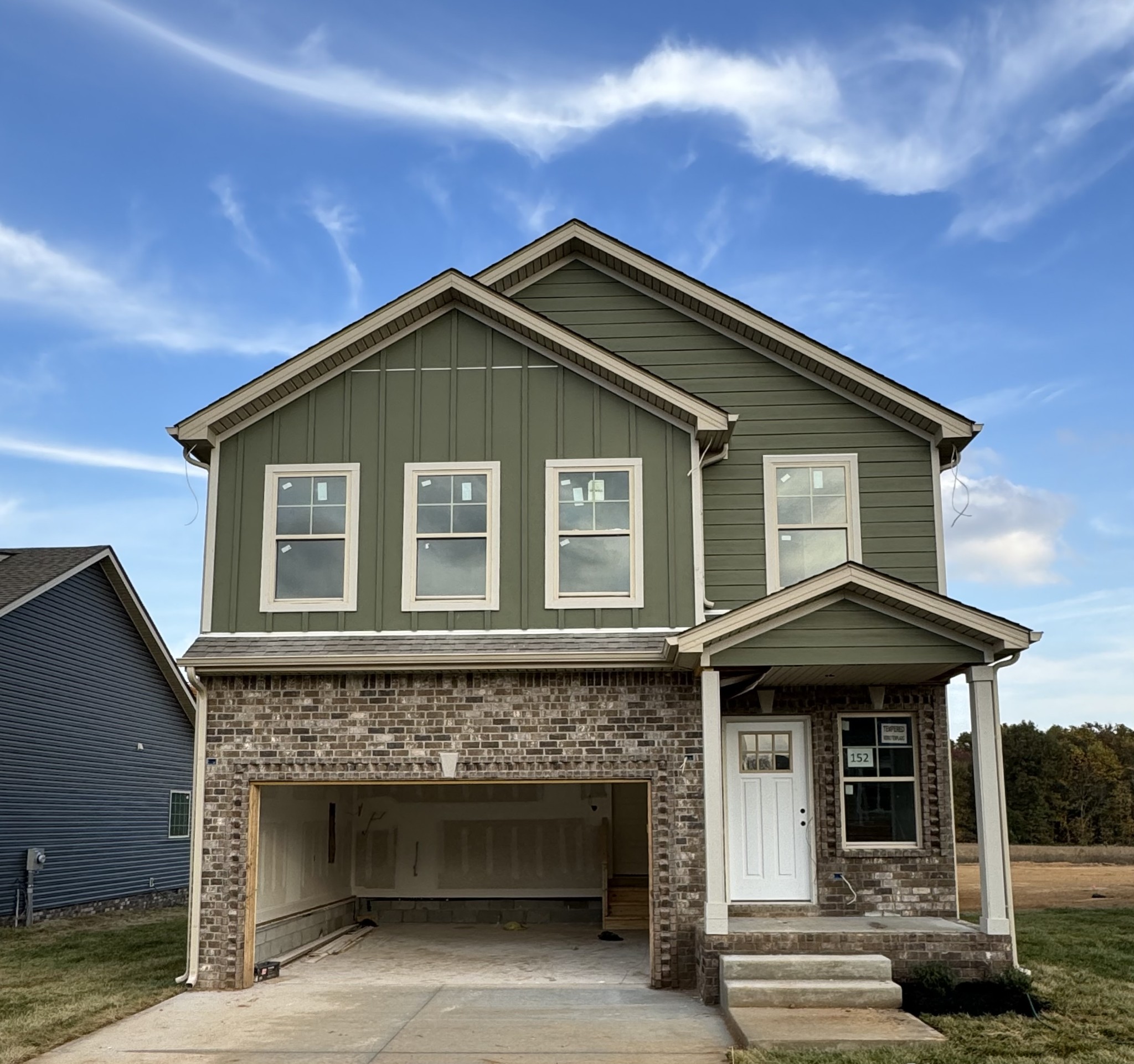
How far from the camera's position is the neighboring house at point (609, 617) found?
11461 millimetres

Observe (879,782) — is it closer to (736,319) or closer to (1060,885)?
(736,319)

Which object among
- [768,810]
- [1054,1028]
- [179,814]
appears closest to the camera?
[1054,1028]

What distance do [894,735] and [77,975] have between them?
9.36 meters

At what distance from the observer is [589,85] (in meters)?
16.1

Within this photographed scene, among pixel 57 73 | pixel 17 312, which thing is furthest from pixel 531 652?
pixel 17 312

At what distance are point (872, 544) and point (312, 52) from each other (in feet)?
31.3

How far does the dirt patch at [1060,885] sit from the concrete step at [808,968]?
6.66 m

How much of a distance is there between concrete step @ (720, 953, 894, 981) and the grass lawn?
550 cm

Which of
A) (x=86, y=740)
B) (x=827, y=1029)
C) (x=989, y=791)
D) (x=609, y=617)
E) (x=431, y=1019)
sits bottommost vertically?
(x=431, y=1019)

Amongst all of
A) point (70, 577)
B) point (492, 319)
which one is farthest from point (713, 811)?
point (70, 577)

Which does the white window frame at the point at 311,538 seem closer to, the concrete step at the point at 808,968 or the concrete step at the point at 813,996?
the concrete step at the point at 808,968

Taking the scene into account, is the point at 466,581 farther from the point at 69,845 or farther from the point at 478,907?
the point at 69,845

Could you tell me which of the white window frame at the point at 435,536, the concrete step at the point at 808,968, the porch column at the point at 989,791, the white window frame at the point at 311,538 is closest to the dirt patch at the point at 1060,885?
the porch column at the point at 989,791

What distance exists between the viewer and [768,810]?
1288cm
